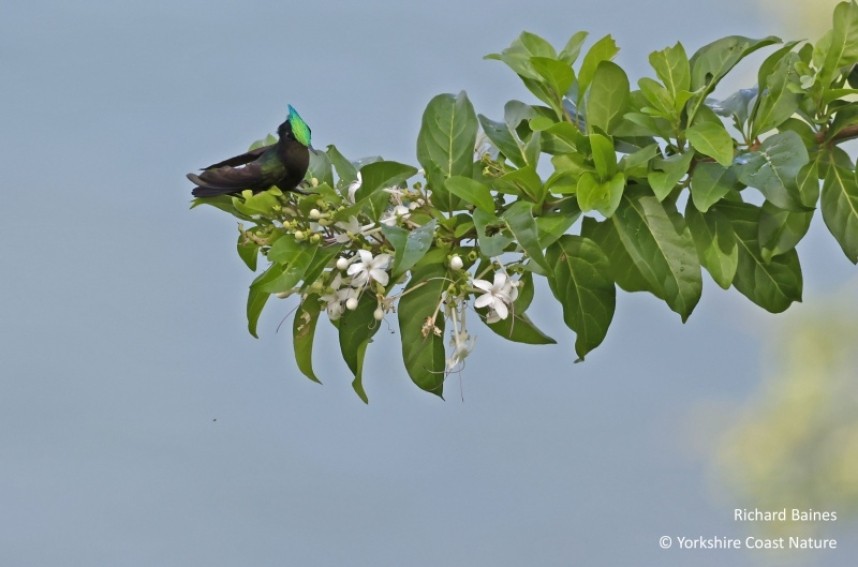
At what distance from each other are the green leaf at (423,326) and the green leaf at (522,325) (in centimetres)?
15

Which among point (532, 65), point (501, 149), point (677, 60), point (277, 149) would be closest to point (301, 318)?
point (277, 149)

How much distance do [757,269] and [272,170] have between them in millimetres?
1118

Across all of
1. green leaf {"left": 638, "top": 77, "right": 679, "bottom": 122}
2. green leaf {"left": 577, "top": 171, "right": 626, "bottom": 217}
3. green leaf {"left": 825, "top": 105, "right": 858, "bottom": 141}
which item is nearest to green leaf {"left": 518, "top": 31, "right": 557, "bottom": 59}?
green leaf {"left": 638, "top": 77, "right": 679, "bottom": 122}

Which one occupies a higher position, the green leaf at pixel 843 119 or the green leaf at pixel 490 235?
the green leaf at pixel 843 119

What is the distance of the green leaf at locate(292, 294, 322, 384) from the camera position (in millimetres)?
2602

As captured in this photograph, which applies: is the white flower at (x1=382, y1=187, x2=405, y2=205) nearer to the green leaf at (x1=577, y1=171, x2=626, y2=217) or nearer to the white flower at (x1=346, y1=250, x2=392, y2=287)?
the white flower at (x1=346, y1=250, x2=392, y2=287)

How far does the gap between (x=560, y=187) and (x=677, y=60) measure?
0.41m

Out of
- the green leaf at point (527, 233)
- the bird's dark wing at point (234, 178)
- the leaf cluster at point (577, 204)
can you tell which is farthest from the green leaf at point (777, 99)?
the bird's dark wing at point (234, 178)

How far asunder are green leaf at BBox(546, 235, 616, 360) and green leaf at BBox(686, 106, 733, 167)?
0.30 m

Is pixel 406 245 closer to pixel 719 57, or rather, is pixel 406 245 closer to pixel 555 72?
pixel 555 72

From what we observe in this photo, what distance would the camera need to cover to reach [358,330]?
257 cm

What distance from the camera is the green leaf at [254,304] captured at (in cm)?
261

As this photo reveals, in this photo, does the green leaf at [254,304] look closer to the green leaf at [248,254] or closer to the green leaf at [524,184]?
the green leaf at [248,254]

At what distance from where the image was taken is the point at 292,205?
2510mm
